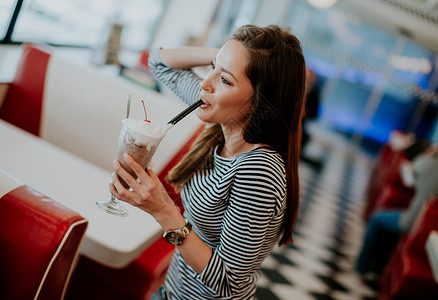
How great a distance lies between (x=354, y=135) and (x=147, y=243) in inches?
410

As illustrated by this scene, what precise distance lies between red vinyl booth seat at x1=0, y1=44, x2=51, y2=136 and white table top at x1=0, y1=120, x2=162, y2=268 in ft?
1.36

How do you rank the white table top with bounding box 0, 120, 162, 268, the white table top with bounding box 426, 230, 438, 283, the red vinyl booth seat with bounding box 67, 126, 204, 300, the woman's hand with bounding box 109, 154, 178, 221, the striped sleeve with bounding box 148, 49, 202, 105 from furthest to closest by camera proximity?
the white table top with bounding box 426, 230, 438, 283
the red vinyl booth seat with bounding box 67, 126, 204, 300
the striped sleeve with bounding box 148, 49, 202, 105
the white table top with bounding box 0, 120, 162, 268
the woman's hand with bounding box 109, 154, 178, 221

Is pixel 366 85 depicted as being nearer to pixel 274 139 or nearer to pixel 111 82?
pixel 111 82

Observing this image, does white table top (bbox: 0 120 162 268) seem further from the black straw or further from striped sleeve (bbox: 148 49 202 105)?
striped sleeve (bbox: 148 49 202 105)

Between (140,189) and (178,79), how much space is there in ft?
2.22

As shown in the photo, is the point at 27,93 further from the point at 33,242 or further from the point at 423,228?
the point at 423,228

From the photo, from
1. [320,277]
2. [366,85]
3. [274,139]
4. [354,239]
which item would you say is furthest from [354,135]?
[274,139]

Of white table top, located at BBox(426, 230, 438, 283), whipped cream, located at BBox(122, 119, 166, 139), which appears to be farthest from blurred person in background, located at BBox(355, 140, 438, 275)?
whipped cream, located at BBox(122, 119, 166, 139)

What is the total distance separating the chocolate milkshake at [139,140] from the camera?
91cm

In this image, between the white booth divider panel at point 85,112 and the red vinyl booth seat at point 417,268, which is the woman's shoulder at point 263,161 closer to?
the white booth divider panel at point 85,112

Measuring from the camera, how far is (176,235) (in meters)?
0.94

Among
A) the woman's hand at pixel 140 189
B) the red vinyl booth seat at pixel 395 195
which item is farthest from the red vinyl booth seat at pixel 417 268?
the woman's hand at pixel 140 189

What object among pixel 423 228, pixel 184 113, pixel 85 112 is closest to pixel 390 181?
pixel 423 228

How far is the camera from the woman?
0.96m
